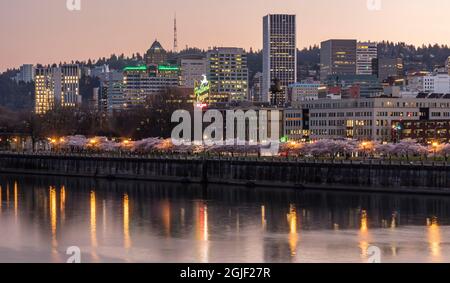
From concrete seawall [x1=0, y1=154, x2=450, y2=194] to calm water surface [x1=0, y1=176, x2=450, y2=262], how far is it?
9.19ft

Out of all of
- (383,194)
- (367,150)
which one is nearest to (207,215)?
(383,194)

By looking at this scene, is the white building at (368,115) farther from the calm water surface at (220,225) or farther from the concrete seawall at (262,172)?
the calm water surface at (220,225)

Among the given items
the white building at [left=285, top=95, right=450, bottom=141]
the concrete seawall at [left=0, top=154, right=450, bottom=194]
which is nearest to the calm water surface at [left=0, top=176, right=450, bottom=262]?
the concrete seawall at [left=0, top=154, right=450, bottom=194]

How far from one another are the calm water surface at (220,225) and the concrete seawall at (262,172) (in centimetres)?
280

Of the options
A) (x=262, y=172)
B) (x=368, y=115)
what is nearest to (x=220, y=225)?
(x=262, y=172)

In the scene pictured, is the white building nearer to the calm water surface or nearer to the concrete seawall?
the concrete seawall

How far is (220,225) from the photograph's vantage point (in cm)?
6594

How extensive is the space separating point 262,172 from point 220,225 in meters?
31.3

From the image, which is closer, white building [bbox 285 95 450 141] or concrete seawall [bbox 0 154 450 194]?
concrete seawall [bbox 0 154 450 194]

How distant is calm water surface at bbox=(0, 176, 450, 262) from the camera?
5412cm

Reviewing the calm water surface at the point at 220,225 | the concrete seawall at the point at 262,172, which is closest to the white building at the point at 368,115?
the concrete seawall at the point at 262,172

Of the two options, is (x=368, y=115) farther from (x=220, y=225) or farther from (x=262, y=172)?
(x=220, y=225)

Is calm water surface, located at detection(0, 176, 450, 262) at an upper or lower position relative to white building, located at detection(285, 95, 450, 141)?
lower
